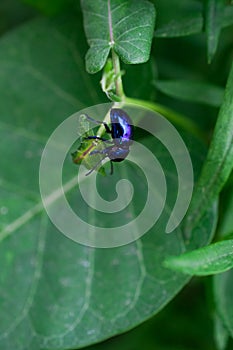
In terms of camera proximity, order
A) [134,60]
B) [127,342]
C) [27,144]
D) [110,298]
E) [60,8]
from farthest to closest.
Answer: [127,342] < [60,8] < [27,144] < [110,298] < [134,60]

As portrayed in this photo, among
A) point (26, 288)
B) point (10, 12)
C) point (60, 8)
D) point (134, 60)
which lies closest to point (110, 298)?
point (26, 288)

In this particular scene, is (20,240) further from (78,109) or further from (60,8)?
(60,8)

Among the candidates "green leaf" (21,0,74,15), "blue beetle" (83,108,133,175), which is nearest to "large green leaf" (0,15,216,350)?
"green leaf" (21,0,74,15)

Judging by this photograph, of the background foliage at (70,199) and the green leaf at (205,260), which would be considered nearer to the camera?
the green leaf at (205,260)

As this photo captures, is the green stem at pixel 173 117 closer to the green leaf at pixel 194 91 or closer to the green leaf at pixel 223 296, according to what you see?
the green leaf at pixel 194 91

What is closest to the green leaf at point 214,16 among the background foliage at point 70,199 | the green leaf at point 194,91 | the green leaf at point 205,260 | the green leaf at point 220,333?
the background foliage at point 70,199
